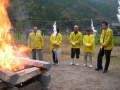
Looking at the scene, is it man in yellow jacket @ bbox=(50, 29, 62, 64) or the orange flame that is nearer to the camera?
the orange flame

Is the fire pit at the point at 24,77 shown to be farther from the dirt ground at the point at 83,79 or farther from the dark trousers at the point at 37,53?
the dark trousers at the point at 37,53

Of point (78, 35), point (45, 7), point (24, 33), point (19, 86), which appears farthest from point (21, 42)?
point (45, 7)

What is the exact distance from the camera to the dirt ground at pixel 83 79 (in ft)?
27.1

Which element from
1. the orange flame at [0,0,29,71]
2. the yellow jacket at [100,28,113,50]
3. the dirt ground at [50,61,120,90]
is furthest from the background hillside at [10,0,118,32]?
the orange flame at [0,0,29,71]

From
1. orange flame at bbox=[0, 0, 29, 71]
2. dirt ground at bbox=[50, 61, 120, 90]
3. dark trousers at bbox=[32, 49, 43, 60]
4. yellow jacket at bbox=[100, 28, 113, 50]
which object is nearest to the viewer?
orange flame at bbox=[0, 0, 29, 71]

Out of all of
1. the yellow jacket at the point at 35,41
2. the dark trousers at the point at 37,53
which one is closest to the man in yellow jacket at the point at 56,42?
the yellow jacket at the point at 35,41

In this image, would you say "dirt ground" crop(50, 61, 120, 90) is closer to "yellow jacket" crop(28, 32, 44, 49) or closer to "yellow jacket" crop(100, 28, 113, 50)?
"yellow jacket" crop(100, 28, 113, 50)

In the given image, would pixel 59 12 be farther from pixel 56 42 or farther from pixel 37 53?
pixel 56 42

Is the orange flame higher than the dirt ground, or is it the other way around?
the orange flame

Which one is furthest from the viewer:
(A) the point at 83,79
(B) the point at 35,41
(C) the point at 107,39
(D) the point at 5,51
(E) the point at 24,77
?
(B) the point at 35,41

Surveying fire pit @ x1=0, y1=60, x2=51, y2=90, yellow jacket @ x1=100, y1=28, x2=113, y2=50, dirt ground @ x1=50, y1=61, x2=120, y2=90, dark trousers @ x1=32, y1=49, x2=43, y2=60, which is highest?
yellow jacket @ x1=100, y1=28, x2=113, y2=50

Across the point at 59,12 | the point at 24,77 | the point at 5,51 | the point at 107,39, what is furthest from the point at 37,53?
the point at 59,12

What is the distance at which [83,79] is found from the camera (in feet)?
30.6

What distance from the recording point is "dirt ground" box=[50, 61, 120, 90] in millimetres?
8251
